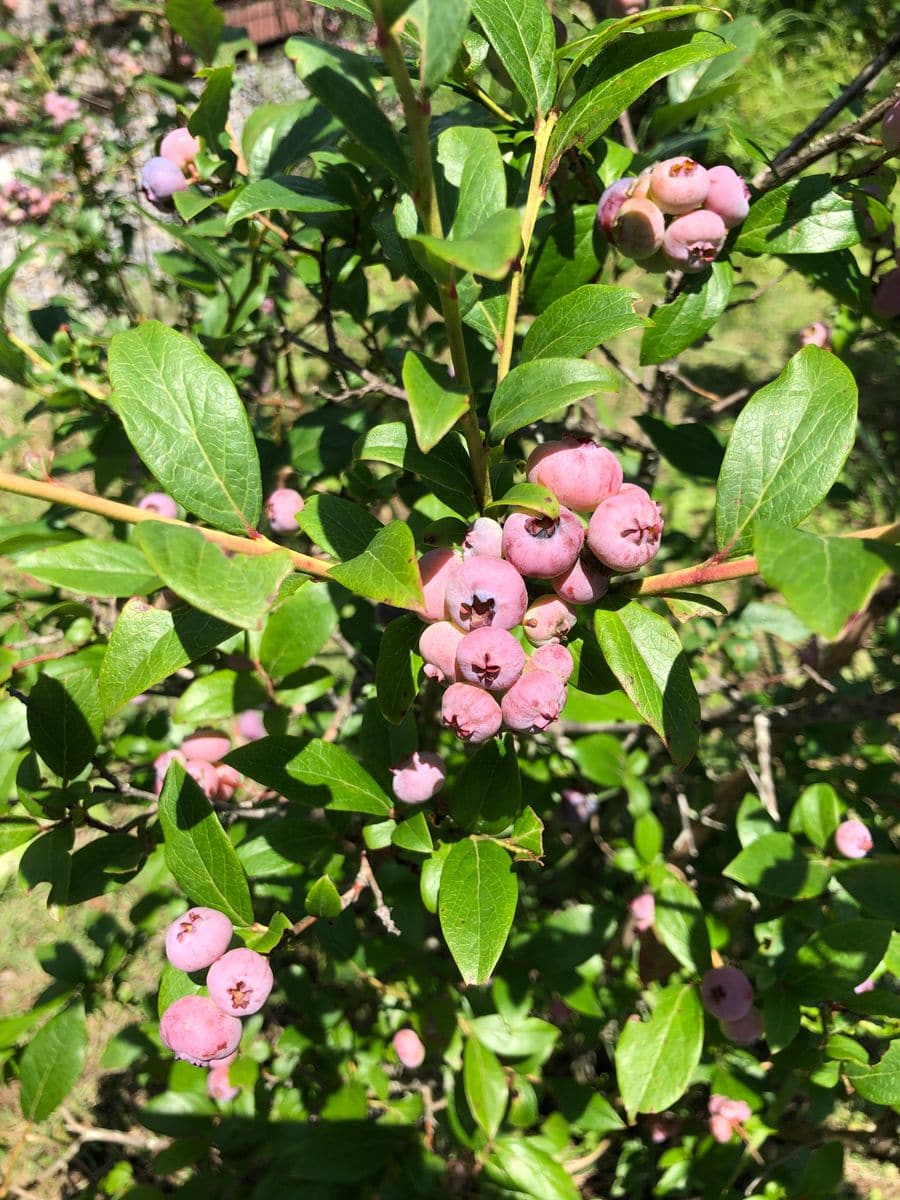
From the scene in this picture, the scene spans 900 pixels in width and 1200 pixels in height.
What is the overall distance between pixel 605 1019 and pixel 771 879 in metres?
0.54

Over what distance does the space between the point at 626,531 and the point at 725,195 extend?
43 centimetres


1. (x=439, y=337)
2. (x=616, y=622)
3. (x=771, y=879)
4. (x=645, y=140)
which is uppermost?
(x=645, y=140)

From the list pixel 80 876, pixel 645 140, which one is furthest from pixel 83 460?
pixel 645 140

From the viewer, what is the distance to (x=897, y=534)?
1.72ft

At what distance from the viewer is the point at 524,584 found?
2.03ft

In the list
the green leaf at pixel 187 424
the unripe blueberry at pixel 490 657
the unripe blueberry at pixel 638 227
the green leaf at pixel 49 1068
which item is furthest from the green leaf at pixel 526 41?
the green leaf at pixel 49 1068

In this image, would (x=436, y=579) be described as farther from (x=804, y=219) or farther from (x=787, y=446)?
(x=804, y=219)

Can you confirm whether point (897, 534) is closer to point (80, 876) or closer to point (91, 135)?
point (80, 876)

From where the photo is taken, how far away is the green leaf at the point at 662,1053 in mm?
1060

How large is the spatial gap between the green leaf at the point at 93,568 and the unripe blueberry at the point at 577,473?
29cm

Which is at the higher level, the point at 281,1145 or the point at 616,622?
the point at 616,622

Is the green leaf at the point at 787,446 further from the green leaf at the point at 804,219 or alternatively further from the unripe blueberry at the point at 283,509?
the unripe blueberry at the point at 283,509

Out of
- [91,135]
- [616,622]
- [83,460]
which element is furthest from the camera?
[91,135]

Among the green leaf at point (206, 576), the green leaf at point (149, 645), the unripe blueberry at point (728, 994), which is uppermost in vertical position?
the green leaf at point (206, 576)
